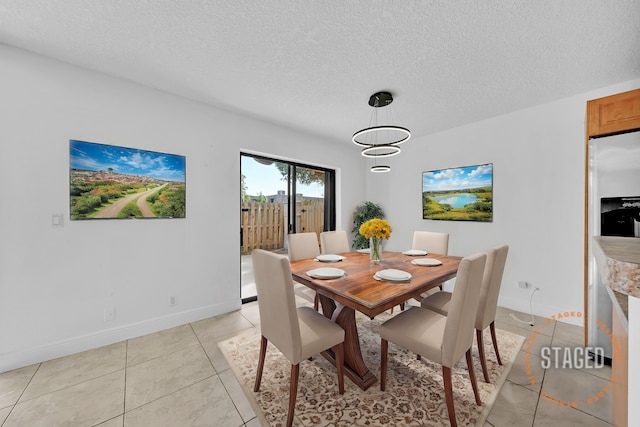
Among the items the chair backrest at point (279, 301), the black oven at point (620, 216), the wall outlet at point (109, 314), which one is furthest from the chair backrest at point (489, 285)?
the wall outlet at point (109, 314)

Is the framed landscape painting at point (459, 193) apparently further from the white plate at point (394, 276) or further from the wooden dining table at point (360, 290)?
the white plate at point (394, 276)

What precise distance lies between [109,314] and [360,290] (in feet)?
7.89

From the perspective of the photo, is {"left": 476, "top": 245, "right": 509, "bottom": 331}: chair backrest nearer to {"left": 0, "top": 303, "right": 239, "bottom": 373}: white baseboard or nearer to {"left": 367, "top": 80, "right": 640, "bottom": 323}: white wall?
{"left": 367, "top": 80, "right": 640, "bottom": 323}: white wall

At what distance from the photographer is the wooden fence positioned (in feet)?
11.7

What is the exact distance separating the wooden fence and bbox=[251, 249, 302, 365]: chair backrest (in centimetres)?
195

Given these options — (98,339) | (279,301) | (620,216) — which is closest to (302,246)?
(279,301)

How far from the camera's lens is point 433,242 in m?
3.01

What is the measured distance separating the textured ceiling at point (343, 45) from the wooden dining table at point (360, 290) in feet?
5.80

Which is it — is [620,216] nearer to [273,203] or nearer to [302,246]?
[302,246]

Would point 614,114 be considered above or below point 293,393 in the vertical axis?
above

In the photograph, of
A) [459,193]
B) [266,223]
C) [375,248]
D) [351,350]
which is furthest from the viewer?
[266,223]

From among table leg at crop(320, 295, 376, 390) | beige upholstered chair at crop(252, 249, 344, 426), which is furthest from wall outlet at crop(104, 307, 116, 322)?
table leg at crop(320, 295, 376, 390)

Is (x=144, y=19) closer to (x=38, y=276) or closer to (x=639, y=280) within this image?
(x=38, y=276)

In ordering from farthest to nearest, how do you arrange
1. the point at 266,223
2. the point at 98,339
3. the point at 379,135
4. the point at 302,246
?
the point at 379,135 < the point at 266,223 < the point at 302,246 < the point at 98,339
